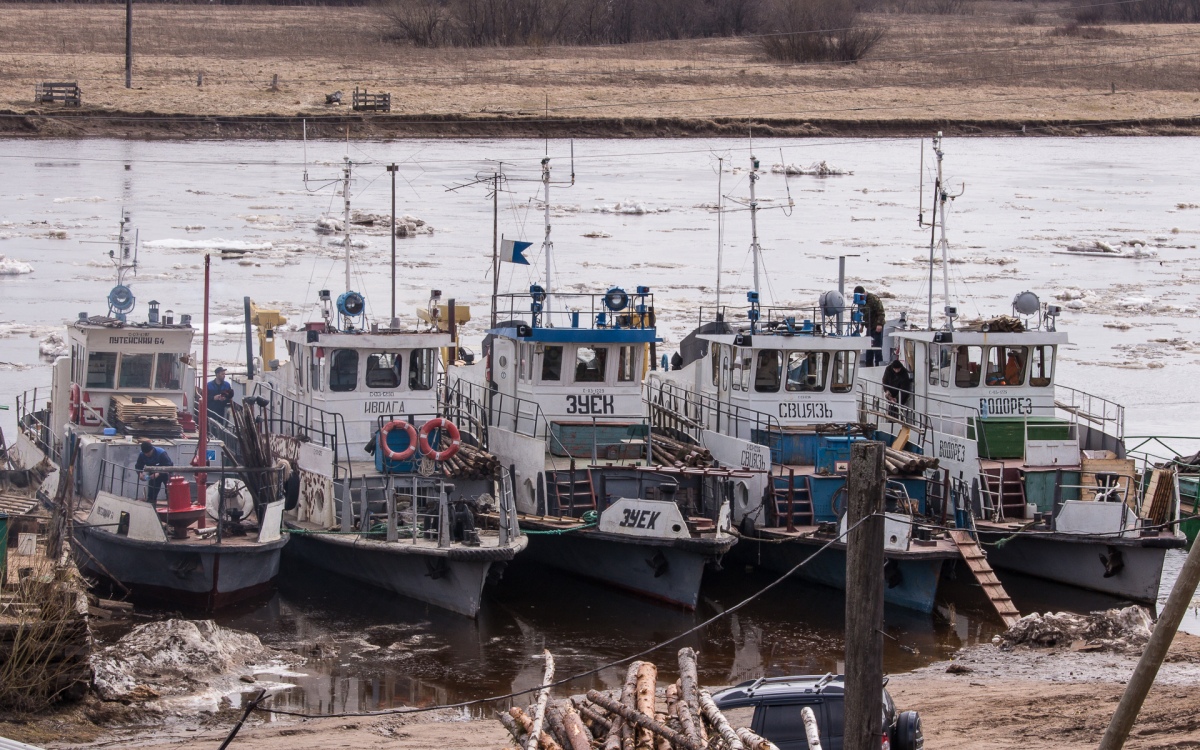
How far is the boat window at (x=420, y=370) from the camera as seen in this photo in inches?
1003

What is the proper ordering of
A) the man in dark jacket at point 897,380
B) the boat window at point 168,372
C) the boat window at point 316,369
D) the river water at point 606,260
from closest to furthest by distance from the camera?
the river water at point 606,260 → the boat window at point 316,369 → the boat window at point 168,372 → the man in dark jacket at point 897,380

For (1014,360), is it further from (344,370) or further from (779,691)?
(779,691)

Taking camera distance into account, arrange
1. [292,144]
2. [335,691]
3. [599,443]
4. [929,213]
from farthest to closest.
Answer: [292,144] < [929,213] < [599,443] < [335,691]

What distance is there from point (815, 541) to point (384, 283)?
75.4 feet

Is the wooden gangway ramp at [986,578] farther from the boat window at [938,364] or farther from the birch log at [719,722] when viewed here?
the birch log at [719,722]

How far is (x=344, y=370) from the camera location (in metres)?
25.3

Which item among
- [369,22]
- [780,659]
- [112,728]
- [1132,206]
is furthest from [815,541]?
[369,22]

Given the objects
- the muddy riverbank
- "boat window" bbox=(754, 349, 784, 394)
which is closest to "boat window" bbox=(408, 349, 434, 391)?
"boat window" bbox=(754, 349, 784, 394)

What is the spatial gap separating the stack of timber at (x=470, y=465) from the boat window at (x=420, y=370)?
1606mm

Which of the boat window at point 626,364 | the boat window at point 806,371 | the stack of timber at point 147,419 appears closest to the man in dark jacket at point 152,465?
the stack of timber at point 147,419

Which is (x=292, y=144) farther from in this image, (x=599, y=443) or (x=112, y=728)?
(x=112, y=728)

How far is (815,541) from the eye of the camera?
2325 centimetres

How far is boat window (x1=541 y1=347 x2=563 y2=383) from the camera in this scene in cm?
2633

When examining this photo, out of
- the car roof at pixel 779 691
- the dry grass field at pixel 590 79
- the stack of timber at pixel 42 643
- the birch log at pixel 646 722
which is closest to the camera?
the birch log at pixel 646 722
